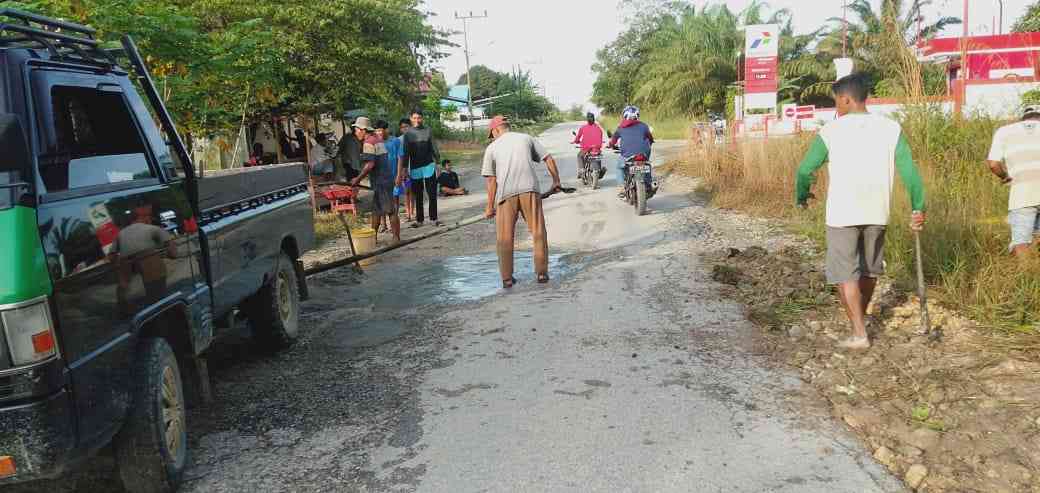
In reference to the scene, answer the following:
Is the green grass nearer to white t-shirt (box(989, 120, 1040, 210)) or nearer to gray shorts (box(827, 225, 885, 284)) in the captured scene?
white t-shirt (box(989, 120, 1040, 210))

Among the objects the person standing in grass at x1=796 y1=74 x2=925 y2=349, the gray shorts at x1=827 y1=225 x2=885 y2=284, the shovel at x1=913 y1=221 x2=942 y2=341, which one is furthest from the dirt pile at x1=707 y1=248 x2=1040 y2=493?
the gray shorts at x1=827 y1=225 x2=885 y2=284

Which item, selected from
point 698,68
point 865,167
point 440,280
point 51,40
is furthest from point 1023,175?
point 698,68

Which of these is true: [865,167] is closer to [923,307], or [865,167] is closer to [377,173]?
[923,307]

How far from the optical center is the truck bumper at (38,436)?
2705mm

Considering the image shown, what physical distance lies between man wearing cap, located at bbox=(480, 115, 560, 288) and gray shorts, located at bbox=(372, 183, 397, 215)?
3.20 meters

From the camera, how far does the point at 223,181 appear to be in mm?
4953

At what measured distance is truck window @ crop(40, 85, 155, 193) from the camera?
325 centimetres

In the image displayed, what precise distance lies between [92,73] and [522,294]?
4.58m

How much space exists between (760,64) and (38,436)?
73.9ft

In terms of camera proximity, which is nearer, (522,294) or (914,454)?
(914,454)

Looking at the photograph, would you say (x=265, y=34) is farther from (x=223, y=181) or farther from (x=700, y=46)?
(x=700, y=46)

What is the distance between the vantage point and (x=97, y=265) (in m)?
3.12

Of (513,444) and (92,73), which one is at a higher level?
(92,73)

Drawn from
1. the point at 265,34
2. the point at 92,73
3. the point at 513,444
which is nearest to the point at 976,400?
the point at 513,444
